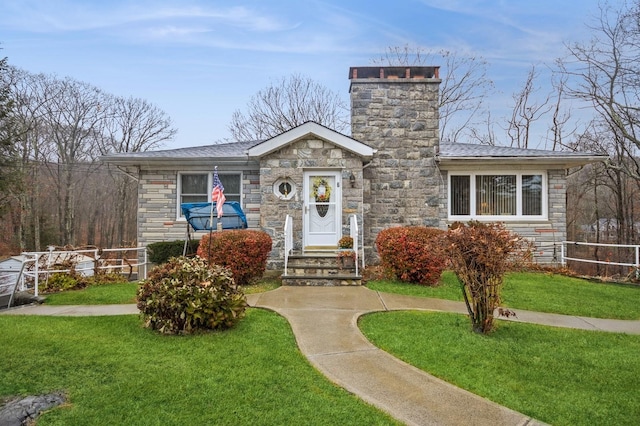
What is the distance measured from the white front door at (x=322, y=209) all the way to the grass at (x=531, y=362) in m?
4.25

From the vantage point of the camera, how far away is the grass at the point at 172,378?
269cm

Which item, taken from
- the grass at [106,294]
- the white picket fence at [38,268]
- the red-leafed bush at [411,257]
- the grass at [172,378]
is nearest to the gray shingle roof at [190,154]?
the white picket fence at [38,268]

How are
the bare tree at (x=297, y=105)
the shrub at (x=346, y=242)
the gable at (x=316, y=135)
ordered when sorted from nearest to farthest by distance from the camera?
the shrub at (x=346, y=242) < the gable at (x=316, y=135) < the bare tree at (x=297, y=105)

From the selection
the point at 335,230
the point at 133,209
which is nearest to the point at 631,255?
the point at 335,230

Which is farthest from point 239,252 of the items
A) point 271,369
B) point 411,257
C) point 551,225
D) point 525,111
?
point 525,111

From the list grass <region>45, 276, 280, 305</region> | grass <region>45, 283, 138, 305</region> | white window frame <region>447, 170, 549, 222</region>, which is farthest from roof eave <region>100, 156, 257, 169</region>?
white window frame <region>447, 170, 549, 222</region>

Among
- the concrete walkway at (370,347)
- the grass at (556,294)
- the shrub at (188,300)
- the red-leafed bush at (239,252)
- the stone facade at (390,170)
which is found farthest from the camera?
the stone facade at (390,170)

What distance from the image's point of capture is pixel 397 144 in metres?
10.5

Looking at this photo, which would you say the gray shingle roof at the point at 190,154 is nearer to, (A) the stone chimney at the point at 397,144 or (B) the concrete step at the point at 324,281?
(A) the stone chimney at the point at 397,144

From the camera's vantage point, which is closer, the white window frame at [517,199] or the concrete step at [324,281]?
the concrete step at [324,281]

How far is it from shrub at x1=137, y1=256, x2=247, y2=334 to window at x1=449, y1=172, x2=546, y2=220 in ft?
25.7

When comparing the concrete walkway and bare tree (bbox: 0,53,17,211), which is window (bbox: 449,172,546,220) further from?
bare tree (bbox: 0,53,17,211)

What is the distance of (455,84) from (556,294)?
1658cm

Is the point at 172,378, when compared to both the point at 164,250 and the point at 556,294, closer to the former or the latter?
the point at 164,250
